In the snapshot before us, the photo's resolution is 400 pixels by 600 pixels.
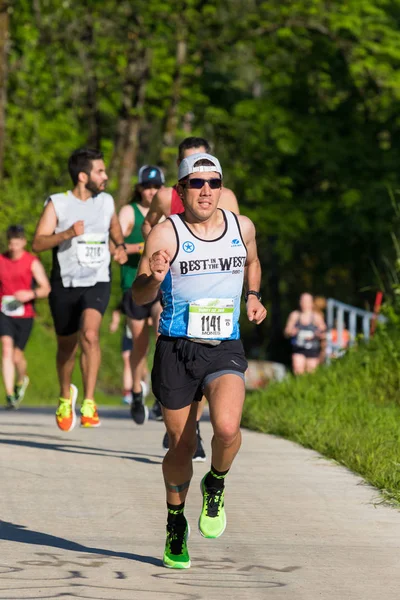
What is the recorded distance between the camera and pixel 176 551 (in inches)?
249

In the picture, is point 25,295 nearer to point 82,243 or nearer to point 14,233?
point 14,233

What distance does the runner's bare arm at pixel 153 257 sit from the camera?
6391mm

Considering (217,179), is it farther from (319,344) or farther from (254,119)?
(254,119)

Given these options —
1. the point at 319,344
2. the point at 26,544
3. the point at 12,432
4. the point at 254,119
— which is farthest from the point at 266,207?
the point at 26,544

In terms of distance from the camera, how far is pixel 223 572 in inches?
247

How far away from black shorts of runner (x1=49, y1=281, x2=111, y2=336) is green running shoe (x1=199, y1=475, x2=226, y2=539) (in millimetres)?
4879

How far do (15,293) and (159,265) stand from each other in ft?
33.0

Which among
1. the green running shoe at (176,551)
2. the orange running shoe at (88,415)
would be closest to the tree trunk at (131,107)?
the orange running shoe at (88,415)

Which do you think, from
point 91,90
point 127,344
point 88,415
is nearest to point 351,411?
point 88,415

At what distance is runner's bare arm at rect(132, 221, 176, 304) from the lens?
639 centimetres

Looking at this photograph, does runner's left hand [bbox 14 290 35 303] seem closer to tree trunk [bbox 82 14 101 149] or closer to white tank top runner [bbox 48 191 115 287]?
white tank top runner [bbox 48 191 115 287]

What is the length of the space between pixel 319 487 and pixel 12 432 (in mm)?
4172

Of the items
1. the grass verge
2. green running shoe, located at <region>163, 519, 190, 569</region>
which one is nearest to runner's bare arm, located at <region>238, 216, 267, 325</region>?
green running shoe, located at <region>163, 519, 190, 569</region>

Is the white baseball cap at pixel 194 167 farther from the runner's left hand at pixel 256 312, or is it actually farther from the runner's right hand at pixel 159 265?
the runner's left hand at pixel 256 312
